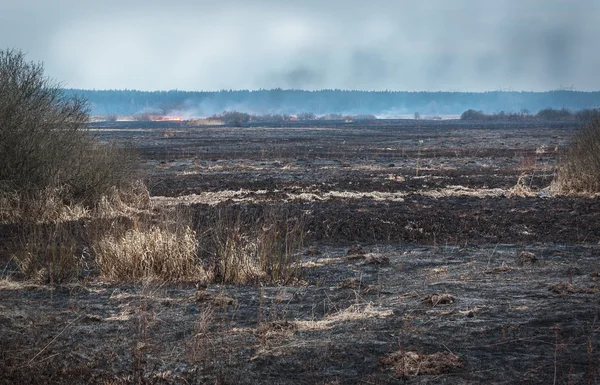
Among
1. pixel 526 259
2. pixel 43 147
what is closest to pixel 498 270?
pixel 526 259

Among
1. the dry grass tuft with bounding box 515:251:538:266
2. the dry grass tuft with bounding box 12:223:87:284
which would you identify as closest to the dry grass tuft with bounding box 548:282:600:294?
the dry grass tuft with bounding box 515:251:538:266

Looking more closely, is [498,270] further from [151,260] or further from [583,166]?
[583,166]

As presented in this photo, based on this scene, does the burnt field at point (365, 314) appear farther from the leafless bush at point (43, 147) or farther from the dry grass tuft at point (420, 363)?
the leafless bush at point (43, 147)

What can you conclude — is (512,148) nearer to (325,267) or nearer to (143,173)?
(143,173)

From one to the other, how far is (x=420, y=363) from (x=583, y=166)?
1670 centimetres

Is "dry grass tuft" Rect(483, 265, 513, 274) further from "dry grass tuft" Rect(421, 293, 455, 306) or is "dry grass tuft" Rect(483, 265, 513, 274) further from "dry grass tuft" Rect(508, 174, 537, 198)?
"dry grass tuft" Rect(508, 174, 537, 198)

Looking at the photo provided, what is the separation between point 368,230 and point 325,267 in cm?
380

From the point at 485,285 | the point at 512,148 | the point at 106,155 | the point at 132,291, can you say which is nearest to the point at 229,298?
the point at 132,291

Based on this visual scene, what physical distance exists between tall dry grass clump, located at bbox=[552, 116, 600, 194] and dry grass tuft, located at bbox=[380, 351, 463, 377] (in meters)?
15.9

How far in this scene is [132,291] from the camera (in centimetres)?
1143

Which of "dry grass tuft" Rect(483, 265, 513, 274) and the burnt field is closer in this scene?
the burnt field

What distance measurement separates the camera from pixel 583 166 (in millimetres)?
22969

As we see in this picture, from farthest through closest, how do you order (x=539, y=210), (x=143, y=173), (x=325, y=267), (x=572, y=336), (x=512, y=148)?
1. (x=512, y=148)
2. (x=143, y=173)
3. (x=539, y=210)
4. (x=325, y=267)
5. (x=572, y=336)

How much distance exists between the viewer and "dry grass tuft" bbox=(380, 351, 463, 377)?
25.3 ft
